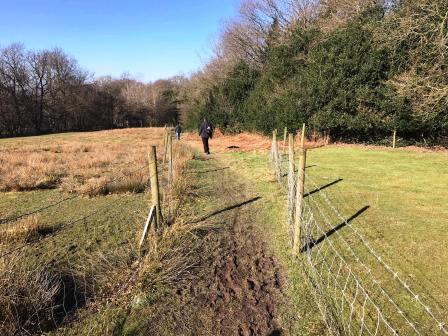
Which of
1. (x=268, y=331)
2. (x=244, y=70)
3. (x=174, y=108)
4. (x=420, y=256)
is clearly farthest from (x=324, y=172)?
(x=174, y=108)

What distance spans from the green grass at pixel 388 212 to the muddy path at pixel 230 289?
251mm

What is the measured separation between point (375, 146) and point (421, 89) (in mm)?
3735

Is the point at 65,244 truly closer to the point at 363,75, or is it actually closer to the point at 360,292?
the point at 360,292

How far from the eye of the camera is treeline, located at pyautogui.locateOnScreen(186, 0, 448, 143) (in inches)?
596

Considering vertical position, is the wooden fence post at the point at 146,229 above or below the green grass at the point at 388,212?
above

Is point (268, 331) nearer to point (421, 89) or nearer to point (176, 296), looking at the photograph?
point (176, 296)

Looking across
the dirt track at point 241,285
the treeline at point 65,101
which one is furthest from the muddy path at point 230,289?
the treeline at point 65,101

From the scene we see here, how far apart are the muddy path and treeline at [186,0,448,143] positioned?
506 inches

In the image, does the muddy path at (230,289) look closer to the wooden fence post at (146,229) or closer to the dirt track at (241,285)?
the dirt track at (241,285)

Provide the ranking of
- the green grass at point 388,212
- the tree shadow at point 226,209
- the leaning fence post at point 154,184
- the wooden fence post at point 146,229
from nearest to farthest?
the green grass at point 388,212
the wooden fence post at point 146,229
the leaning fence post at point 154,184
the tree shadow at point 226,209

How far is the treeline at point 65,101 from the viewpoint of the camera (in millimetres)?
56594

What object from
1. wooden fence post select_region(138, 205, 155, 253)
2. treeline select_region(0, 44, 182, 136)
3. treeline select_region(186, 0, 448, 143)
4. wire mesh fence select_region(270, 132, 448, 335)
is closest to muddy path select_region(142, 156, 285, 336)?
wire mesh fence select_region(270, 132, 448, 335)

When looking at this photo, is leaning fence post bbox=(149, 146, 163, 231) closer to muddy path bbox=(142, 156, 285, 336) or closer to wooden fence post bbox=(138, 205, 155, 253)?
wooden fence post bbox=(138, 205, 155, 253)

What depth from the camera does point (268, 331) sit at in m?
3.53
